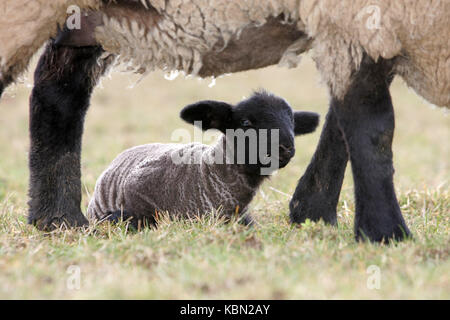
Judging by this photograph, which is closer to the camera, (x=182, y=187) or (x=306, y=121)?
(x=182, y=187)

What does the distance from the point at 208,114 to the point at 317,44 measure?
4.12 ft

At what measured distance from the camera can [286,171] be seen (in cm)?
945

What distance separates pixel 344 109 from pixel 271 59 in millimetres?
680

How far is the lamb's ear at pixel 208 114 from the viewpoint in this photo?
4.94m

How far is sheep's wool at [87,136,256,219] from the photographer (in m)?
5.10

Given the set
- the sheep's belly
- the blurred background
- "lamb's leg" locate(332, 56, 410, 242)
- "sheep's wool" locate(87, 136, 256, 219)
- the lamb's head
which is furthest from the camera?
the blurred background

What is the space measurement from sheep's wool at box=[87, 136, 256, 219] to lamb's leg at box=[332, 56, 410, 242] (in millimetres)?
1215

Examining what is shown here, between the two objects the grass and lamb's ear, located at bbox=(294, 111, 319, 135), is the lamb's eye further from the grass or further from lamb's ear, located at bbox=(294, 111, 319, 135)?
the grass

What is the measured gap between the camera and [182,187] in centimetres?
514

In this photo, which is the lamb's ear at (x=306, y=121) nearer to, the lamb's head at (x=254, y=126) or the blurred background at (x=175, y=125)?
the lamb's head at (x=254, y=126)

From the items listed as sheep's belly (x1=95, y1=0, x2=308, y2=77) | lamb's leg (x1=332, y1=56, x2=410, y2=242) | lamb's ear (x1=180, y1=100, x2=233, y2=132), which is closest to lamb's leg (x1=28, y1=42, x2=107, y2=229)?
sheep's belly (x1=95, y1=0, x2=308, y2=77)

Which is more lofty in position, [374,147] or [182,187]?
[374,147]

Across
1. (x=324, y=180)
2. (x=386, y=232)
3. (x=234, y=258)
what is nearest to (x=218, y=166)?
(x=324, y=180)

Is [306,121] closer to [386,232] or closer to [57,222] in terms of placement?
[386,232]
